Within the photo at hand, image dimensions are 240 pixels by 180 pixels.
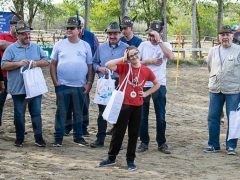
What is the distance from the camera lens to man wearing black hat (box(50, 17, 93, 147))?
Result: 8094 millimetres

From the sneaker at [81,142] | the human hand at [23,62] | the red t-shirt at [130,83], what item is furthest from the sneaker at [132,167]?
the human hand at [23,62]

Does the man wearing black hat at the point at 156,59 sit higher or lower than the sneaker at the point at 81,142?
higher

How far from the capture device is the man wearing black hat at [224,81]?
8109mm

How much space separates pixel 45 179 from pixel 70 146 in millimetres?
2076

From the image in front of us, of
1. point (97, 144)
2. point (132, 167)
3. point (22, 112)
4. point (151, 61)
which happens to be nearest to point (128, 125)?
point (132, 167)

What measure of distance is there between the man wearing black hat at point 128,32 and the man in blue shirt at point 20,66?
1399 mm

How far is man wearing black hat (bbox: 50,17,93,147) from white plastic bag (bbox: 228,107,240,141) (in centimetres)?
226

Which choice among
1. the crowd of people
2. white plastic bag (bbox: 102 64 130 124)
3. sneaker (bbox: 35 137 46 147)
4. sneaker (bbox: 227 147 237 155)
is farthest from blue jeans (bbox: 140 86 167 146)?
sneaker (bbox: 35 137 46 147)

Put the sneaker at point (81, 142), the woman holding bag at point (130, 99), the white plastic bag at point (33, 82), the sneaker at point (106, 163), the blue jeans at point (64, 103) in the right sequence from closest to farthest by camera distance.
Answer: the woman holding bag at point (130, 99) < the sneaker at point (106, 163) < the white plastic bag at point (33, 82) < the blue jeans at point (64, 103) < the sneaker at point (81, 142)

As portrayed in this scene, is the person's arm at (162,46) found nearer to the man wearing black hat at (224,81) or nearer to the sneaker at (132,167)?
the man wearing black hat at (224,81)

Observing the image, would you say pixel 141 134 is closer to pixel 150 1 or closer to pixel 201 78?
pixel 201 78

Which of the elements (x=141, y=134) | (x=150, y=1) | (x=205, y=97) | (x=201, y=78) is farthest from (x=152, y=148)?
(x=150, y=1)

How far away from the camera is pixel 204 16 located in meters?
57.7

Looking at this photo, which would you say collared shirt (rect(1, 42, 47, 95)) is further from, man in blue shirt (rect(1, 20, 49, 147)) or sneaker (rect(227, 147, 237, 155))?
sneaker (rect(227, 147, 237, 155))
